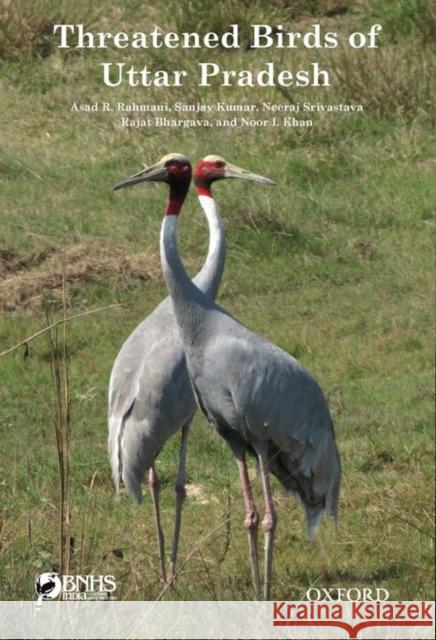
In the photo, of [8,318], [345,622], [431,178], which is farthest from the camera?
[431,178]

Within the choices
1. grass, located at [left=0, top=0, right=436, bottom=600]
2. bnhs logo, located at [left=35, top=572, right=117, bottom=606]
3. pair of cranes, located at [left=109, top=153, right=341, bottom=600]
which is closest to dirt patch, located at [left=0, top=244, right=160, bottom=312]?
grass, located at [left=0, top=0, right=436, bottom=600]

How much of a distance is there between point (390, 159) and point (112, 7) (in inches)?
128

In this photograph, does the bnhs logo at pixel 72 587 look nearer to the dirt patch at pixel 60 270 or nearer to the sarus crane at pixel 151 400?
the sarus crane at pixel 151 400

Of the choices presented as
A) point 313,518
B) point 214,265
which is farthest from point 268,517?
point 214,265

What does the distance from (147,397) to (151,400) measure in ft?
0.07

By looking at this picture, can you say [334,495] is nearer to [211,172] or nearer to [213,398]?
[213,398]

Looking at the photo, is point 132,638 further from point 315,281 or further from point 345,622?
point 315,281

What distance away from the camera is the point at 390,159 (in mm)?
11734

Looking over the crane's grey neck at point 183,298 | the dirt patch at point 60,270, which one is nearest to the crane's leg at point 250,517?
the crane's grey neck at point 183,298

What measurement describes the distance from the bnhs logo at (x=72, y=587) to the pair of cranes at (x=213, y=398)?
0.70 meters

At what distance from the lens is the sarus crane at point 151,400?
25.1 ft

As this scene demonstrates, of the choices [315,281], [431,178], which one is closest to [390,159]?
[431,178]

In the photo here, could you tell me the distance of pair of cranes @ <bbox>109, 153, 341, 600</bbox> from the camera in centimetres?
717

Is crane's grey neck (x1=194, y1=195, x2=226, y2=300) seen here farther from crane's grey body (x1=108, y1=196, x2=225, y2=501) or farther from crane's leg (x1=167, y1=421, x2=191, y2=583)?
crane's leg (x1=167, y1=421, x2=191, y2=583)
